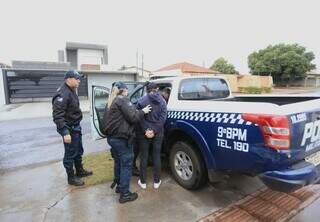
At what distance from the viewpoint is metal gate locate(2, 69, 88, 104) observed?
624 inches

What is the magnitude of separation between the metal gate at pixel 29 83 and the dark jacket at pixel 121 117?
1536cm

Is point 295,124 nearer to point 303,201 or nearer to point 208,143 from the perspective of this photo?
point 208,143

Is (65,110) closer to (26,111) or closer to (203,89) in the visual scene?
(203,89)

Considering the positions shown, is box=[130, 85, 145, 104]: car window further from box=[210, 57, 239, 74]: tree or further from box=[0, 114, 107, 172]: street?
box=[210, 57, 239, 74]: tree

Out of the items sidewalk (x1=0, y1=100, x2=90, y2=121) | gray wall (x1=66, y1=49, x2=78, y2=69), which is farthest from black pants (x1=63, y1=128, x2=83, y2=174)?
gray wall (x1=66, y1=49, x2=78, y2=69)

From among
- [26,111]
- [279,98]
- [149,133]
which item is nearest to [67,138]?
[149,133]

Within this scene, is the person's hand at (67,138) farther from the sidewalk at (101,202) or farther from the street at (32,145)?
the street at (32,145)

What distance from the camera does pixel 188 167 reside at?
12.2ft

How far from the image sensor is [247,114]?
260cm

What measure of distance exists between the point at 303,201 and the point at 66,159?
11.3ft

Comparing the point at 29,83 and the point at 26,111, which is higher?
the point at 29,83

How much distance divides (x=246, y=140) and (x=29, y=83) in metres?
17.0

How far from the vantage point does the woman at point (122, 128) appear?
3242 mm

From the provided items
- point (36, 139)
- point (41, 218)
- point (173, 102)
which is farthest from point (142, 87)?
point (36, 139)
